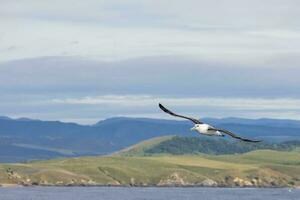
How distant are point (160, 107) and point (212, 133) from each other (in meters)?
3.50

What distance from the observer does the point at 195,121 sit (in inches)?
2158

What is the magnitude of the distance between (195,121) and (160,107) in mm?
3805

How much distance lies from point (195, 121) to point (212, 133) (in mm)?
1752

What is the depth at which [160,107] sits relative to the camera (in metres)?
51.6

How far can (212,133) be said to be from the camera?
53.4m
